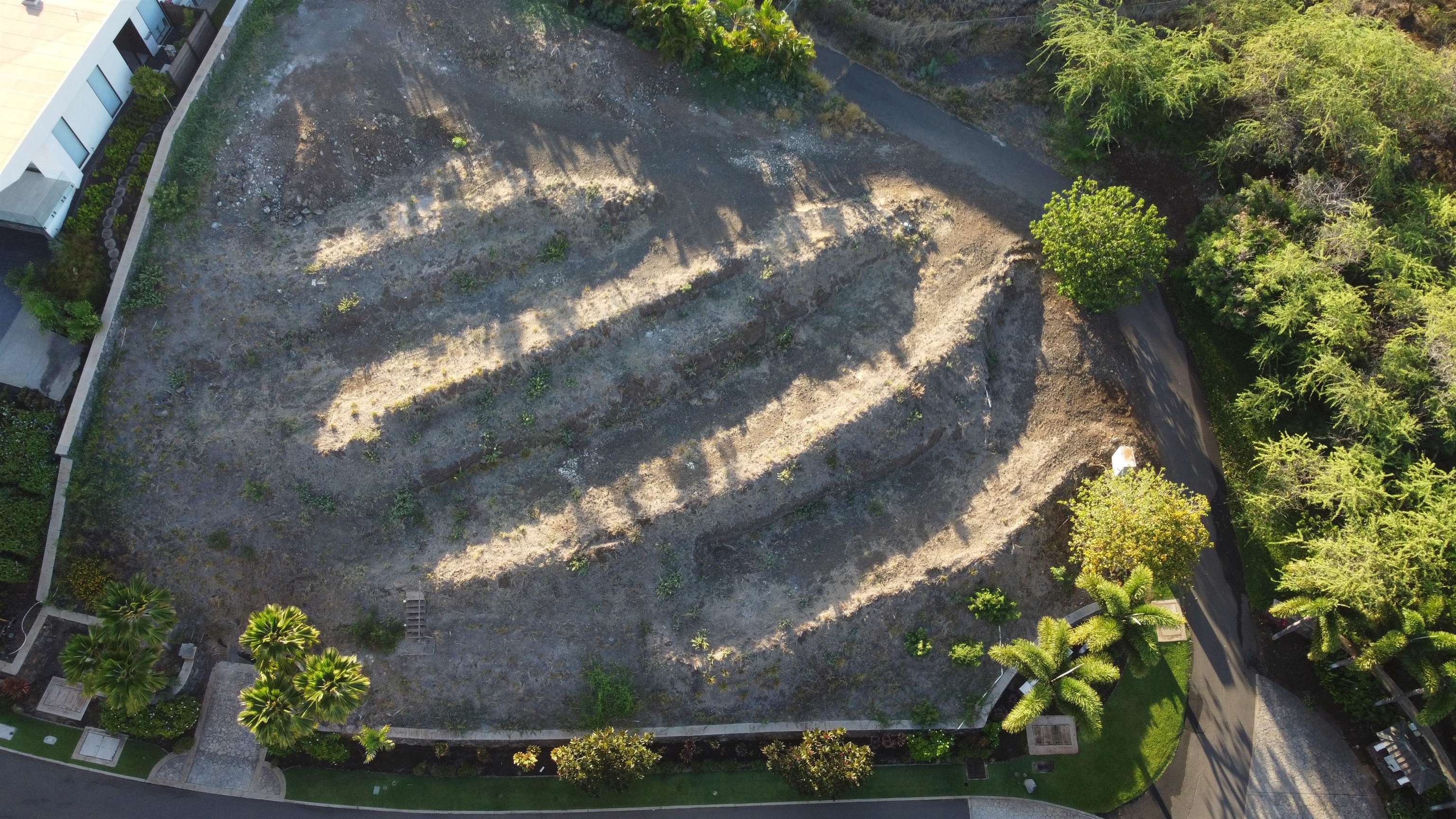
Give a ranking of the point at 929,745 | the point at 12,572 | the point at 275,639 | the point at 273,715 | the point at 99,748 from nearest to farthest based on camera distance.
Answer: the point at 273,715, the point at 275,639, the point at 12,572, the point at 99,748, the point at 929,745

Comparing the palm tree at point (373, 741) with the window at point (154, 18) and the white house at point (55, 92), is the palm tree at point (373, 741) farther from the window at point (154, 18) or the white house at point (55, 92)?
the window at point (154, 18)

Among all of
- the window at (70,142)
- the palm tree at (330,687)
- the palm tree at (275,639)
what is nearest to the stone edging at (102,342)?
the window at (70,142)

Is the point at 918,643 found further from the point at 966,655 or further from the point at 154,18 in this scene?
the point at 154,18

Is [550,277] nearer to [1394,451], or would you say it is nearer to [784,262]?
[784,262]

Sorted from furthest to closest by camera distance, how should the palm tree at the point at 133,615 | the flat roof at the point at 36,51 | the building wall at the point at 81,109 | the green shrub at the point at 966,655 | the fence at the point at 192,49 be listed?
the fence at the point at 192,49 < the green shrub at the point at 966,655 < the flat roof at the point at 36,51 < the building wall at the point at 81,109 < the palm tree at the point at 133,615

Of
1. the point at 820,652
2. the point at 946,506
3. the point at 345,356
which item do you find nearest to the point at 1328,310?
the point at 946,506

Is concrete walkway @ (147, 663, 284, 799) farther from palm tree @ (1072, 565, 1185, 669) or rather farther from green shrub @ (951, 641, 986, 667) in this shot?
palm tree @ (1072, 565, 1185, 669)

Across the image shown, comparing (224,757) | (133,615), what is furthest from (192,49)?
(224,757)
